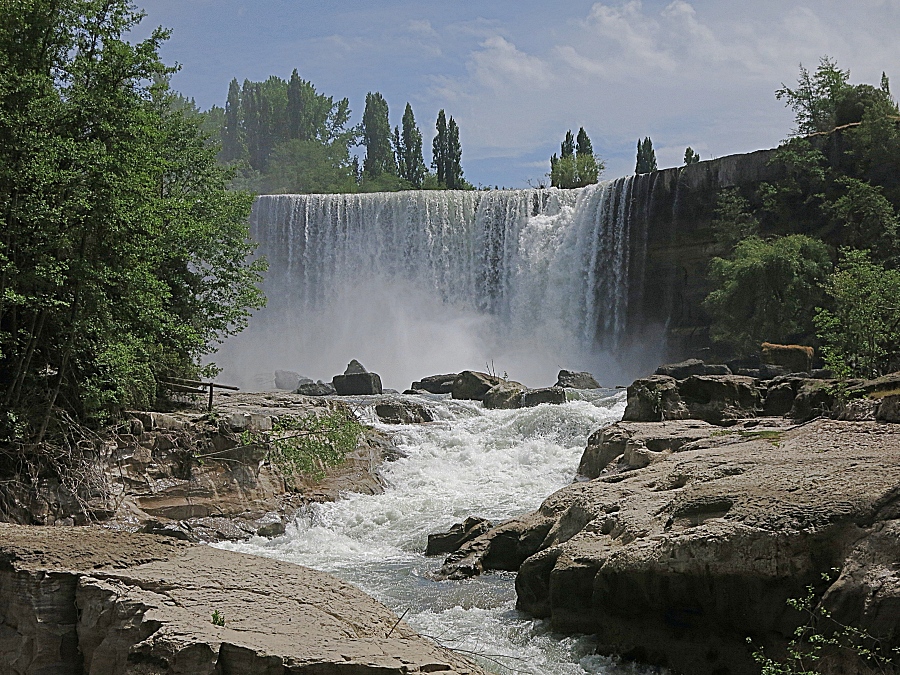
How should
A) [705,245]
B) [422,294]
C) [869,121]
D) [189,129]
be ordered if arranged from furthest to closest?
1. [422,294]
2. [705,245]
3. [869,121]
4. [189,129]

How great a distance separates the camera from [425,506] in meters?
13.7

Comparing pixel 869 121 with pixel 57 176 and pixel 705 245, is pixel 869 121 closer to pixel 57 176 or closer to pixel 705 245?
pixel 705 245

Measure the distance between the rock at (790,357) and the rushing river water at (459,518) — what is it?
5.22m

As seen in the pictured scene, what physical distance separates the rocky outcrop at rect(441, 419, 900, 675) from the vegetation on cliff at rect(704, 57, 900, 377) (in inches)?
777

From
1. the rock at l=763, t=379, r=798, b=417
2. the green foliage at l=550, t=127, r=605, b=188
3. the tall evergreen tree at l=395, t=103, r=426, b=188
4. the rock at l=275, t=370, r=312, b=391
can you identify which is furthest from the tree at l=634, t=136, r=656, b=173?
the rock at l=763, t=379, r=798, b=417

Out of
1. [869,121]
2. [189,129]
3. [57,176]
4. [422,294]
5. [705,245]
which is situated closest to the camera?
[57,176]

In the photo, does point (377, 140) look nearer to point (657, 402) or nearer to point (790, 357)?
point (790, 357)

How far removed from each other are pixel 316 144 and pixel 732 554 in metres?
67.7

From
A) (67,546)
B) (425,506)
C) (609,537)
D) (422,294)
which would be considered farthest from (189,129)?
(422,294)

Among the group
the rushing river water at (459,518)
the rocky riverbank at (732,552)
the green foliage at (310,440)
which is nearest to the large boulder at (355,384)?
the rushing river water at (459,518)

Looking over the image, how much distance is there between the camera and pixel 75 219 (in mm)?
10266

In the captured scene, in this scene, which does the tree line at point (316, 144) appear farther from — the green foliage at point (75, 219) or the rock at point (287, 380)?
the green foliage at point (75, 219)

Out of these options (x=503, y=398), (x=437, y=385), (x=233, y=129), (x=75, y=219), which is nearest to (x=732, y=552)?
(x=75, y=219)

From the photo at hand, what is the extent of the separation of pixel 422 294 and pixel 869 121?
60.6 feet
